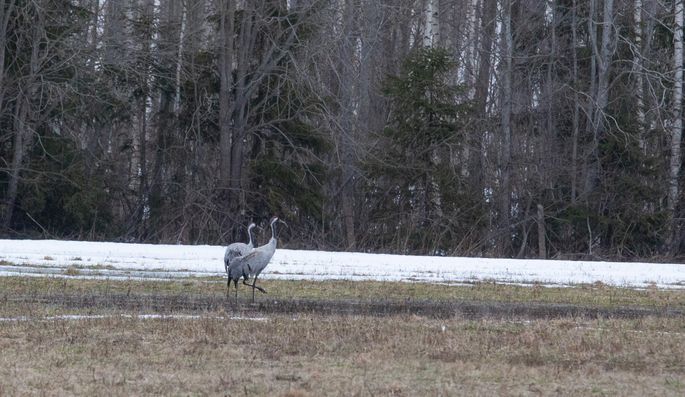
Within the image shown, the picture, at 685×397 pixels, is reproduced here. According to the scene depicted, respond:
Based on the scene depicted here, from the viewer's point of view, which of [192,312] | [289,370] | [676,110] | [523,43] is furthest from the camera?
[523,43]

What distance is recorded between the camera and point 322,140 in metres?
36.2

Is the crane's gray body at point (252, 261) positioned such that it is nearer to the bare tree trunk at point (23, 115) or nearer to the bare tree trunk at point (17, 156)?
the bare tree trunk at point (23, 115)

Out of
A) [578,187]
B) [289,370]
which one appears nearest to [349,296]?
[289,370]

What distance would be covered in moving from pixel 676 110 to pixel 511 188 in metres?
5.61

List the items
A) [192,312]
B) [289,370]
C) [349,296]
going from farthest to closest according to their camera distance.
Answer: [349,296], [192,312], [289,370]

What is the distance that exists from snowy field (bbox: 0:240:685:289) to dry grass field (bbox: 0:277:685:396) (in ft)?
14.5

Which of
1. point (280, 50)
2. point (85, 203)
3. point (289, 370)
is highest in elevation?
point (280, 50)

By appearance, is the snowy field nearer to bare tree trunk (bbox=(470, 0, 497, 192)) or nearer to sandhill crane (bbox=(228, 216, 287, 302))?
sandhill crane (bbox=(228, 216, 287, 302))

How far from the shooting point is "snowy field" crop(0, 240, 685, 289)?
71.8 feet

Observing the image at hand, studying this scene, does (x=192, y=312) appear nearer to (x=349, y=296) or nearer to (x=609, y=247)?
(x=349, y=296)

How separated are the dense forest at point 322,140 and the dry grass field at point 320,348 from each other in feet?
54.9

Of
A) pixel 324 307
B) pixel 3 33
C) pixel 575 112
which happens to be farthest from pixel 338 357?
pixel 575 112

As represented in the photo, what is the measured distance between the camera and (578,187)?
37.2 metres

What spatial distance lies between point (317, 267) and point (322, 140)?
1256 centimetres
